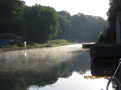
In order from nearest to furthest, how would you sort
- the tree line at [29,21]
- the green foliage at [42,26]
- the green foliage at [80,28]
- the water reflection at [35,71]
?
the water reflection at [35,71] < the tree line at [29,21] < the green foliage at [42,26] < the green foliage at [80,28]

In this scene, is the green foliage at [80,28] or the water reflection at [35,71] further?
the green foliage at [80,28]

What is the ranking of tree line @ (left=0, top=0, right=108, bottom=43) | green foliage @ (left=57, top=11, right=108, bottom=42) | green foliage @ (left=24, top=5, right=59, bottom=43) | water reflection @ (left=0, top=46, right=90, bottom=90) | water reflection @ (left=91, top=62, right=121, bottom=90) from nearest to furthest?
1. water reflection @ (left=91, top=62, right=121, bottom=90)
2. water reflection @ (left=0, top=46, right=90, bottom=90)
3. tree line @ (left=0, top=0, right=108, bottom=43)
4. green foliage @ (left=24, top=5, right=59, bottom=43)
5. green foliage @ (left=57, top=11, right=108, bottom=42)

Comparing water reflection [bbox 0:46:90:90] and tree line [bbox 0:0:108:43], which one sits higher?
tree line [bbox 0:0:108:43]

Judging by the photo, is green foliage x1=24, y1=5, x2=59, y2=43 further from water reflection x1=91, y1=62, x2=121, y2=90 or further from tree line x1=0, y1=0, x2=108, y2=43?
water reflection x1=91, y1=62, x2=121, y2=90

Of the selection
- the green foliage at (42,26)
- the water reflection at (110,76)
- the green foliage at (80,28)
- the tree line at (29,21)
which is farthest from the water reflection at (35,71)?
the green foliage at (80,28)

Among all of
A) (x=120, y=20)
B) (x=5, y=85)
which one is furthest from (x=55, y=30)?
(x=5, y=85)

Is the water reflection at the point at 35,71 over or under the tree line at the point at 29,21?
under

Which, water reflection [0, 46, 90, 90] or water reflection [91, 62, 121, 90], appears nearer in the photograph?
water reflection [91, 62, 121, 90]

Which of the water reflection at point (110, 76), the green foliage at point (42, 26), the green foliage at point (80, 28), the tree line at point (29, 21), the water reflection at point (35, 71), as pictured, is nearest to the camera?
the water reflection at point (110, 76)

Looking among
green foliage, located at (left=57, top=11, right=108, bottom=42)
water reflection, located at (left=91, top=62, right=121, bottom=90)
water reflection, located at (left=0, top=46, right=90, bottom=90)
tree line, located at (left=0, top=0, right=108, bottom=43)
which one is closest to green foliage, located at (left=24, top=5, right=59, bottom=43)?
tree line, located at (left=0, top=0, right=108, bottom=43)

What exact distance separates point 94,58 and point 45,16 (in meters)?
A: 70.9

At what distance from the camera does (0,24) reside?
234ft

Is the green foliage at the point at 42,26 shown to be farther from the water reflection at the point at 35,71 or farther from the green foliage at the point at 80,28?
the water reflection at the point at 35,71

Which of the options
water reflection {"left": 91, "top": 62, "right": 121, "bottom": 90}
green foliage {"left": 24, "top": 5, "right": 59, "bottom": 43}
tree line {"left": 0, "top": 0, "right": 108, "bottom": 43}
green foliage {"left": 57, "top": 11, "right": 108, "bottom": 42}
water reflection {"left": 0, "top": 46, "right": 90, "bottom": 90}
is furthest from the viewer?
green foliage {"left": 57, "top": 11, "right": 108, "bottom": 42}
